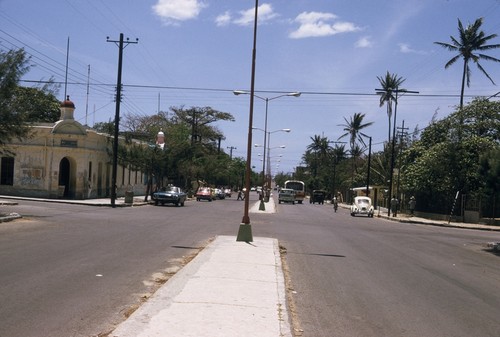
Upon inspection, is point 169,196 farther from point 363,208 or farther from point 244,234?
point 244,234

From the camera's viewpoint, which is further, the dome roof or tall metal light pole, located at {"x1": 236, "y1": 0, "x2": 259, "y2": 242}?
the dome roof

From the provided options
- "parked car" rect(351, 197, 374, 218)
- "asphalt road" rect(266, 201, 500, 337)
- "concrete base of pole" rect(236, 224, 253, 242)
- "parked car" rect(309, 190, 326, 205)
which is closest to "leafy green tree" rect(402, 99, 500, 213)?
"parked car" rect(351, 197, 374, 218)

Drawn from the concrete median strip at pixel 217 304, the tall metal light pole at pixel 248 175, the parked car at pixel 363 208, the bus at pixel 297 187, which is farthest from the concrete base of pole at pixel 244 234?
the bus at pixel 297 187

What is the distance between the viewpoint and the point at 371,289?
1076 cm

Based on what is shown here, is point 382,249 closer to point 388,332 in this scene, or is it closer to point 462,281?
point 462,281

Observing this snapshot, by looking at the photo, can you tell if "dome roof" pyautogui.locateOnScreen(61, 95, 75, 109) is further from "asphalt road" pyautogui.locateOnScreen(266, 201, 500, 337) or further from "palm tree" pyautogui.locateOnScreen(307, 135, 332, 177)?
"palm tree" pyautogui.locateOnScreen(307, 135, 332, 177)

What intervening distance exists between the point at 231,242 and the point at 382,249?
5.39m

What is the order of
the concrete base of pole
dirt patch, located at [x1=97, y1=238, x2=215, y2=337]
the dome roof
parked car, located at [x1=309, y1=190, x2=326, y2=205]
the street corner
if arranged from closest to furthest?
1. dirt patch, located at [x1=97, y1=238, x2=215, y2=337]
2. the concrete base of pole
3. the street corner
4. the dome roof
5. parked car, located at [x1=309, y1=190, x2=326, y2=205]

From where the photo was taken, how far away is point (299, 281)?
11336 millimetres

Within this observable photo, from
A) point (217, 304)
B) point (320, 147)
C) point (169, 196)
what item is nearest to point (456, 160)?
point (169, 196)

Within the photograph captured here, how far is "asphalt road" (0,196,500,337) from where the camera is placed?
764 cm

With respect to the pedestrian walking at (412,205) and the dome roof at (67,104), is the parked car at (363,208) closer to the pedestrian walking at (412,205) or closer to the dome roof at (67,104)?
the pedestrian walking at (412,205)

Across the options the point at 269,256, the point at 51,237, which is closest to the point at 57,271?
the point at 269,256

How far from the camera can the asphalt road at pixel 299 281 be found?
301 inches
